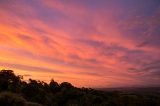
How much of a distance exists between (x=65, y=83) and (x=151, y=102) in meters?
17.7

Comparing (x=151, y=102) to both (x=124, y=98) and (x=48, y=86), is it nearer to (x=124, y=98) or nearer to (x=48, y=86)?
(x=124, y=98)

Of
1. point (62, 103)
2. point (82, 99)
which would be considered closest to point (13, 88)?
point (62, 103)

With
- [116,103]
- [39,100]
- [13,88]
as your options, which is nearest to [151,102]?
[116,103]

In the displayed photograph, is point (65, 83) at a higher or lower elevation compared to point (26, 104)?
higher

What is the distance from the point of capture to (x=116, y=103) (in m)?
32.3

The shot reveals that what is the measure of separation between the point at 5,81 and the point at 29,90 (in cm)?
382

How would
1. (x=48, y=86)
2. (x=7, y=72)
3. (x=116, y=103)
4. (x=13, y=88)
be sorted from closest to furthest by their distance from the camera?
(x=116, y=103) → (x=13, y=88) → (x=7, y=72) → (x=48, y=86)

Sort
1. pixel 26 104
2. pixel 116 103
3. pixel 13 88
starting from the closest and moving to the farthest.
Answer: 1. pixel 26 104
2. pixel 116 103
3. pixel 13 88

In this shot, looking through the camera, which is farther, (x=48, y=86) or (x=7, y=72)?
(x=48, y=86)

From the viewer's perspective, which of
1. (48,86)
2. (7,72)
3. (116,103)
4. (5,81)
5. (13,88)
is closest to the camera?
(116,103)

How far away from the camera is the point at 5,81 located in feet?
124

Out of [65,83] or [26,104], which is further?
[65,83]

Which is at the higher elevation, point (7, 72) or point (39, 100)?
point (7, 72)

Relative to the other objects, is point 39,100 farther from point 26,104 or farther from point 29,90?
point 26,104
